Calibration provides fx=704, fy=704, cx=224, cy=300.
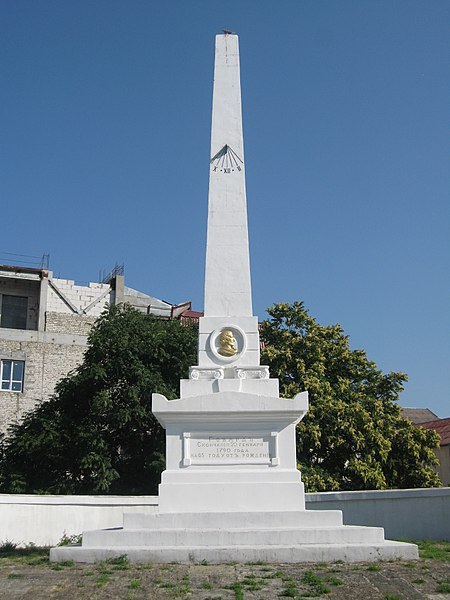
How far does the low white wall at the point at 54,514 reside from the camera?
52.4 ft

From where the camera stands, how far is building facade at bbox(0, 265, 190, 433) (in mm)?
33625

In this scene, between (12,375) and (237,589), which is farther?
(12,375)

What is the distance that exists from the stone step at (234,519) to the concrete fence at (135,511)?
5.45m

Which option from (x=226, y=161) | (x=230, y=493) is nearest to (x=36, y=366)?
(x=226, y=161)

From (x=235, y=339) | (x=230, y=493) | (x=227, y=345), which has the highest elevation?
(x=235, y=339)

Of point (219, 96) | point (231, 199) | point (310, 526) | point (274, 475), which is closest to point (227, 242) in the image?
point (231, 199)

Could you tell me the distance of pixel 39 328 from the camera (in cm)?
3619

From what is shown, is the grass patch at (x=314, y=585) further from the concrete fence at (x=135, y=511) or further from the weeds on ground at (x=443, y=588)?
the concrete fence at (x=135, y=511)

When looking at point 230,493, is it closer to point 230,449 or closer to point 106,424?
point 230,449

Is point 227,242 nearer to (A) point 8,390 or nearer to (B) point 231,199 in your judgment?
(B) point 231,199

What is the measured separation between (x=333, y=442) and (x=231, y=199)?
508 inches

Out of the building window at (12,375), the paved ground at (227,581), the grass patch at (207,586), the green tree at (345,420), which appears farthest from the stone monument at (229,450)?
the building window at (12,375)

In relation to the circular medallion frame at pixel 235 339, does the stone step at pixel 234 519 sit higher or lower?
lower

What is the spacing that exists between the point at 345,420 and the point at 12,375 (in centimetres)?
1716
